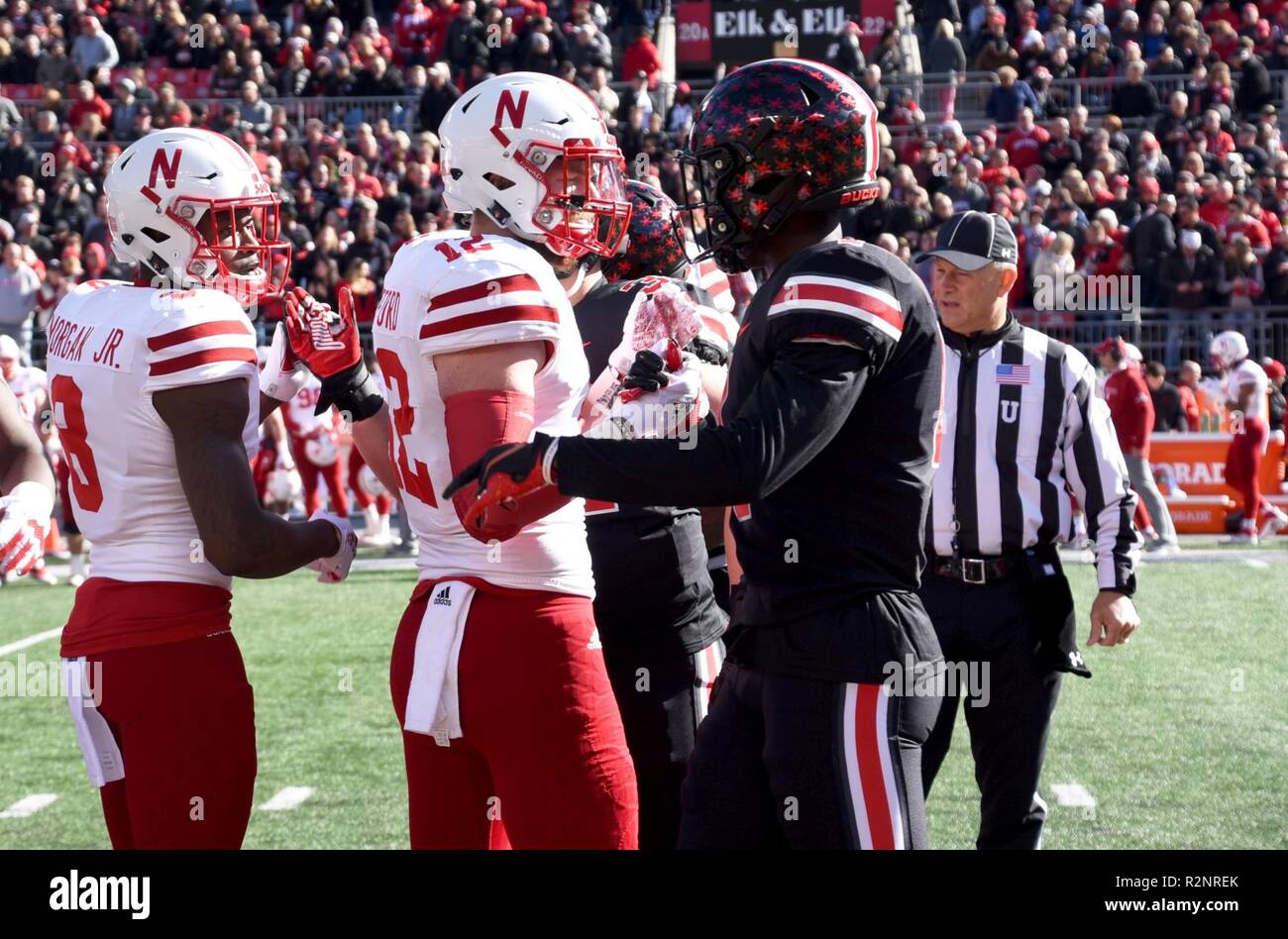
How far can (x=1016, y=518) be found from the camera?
4.30 metres

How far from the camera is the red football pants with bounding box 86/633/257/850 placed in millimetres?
2971

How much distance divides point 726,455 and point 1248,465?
11.8 metres

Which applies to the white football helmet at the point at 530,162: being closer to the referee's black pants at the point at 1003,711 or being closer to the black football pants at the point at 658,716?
the black football pants at the point at 658,716

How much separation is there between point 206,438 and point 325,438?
10.8 metres

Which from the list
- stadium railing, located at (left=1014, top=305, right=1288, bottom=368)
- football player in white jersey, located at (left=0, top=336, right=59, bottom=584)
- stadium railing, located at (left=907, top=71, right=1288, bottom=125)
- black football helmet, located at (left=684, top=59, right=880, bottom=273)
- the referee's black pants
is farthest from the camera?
stadium railing, located at (left=907, top=71, right=1288, bottom=125)

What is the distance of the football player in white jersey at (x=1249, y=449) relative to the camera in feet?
43.5

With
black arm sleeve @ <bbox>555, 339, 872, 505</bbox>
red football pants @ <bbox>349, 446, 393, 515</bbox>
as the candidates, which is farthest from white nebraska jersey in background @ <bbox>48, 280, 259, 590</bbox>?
red football pants @ <bbox>349, 446, 393, 515</bbox>

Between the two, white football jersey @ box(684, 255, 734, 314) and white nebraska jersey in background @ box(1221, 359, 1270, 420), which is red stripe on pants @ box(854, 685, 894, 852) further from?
white nebraska jersey in background @ box(1221, 359, 1270, 420)

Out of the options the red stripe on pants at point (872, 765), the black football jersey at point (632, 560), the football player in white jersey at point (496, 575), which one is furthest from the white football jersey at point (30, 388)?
the red stripe on pants at point (872, 765)

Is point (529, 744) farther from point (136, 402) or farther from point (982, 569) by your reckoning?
point (982, 569)

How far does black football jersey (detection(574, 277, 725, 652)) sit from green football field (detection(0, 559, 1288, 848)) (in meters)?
1.79

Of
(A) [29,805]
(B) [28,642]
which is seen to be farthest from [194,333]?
(B) [28,642]
